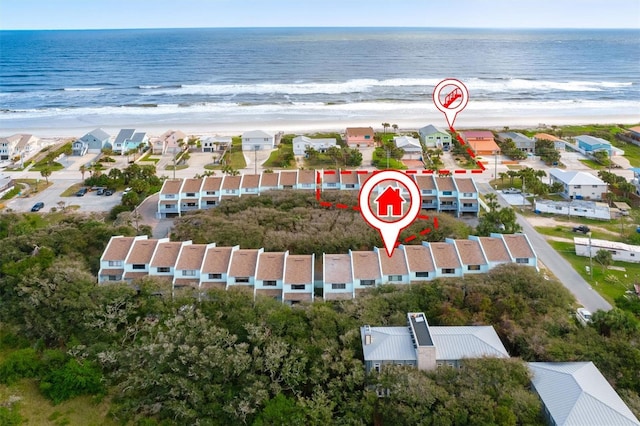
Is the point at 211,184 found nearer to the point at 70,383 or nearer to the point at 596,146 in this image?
the point at 70,383

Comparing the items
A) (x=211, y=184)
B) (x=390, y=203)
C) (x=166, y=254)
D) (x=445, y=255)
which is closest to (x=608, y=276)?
(x=445, y=255)

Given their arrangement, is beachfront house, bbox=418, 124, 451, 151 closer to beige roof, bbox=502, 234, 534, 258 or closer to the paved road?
the paved road

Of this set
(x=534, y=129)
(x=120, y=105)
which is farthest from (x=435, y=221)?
(x=120, y=105)

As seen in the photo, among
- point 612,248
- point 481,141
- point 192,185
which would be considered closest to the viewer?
point 612,248

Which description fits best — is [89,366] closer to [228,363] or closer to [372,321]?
[228,363]

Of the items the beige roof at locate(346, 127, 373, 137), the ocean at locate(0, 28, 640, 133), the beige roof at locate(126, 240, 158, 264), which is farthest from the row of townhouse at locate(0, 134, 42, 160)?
the beige roof at locate(346, 127, 373, 137)
